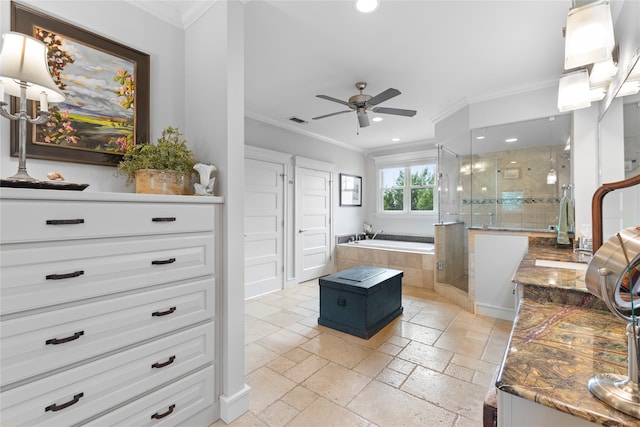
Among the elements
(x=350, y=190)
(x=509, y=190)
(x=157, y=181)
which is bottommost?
(x=157, y=181)

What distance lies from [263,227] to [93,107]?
2.79m

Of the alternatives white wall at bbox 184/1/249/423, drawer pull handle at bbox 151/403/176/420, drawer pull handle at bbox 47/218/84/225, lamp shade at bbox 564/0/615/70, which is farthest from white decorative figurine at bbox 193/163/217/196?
lamp shade at bbox 564/0/615/70

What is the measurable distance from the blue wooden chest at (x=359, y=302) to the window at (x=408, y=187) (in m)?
2.83

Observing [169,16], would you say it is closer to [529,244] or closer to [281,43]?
[281,43]

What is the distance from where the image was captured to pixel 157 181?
1.58 m

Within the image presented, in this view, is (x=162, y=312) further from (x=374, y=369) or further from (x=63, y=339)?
(x=374, y=369)

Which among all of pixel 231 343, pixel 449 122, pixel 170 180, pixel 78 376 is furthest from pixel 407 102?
pixel 78 376

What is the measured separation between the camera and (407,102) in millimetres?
3617

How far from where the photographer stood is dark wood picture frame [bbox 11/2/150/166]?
138 cm

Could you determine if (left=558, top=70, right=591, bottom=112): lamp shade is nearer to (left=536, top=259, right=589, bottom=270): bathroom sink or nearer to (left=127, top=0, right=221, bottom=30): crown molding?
(left=536, top=259, right=589, bottom=270): bathroom sink

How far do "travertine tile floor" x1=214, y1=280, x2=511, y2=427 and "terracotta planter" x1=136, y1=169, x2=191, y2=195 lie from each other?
1410mm

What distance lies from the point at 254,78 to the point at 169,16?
1.19 m

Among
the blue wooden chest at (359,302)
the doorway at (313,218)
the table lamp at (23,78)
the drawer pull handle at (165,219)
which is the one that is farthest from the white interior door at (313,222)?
the table lamp at (23,78)

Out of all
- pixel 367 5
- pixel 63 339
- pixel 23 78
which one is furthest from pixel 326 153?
pixel 63 339
